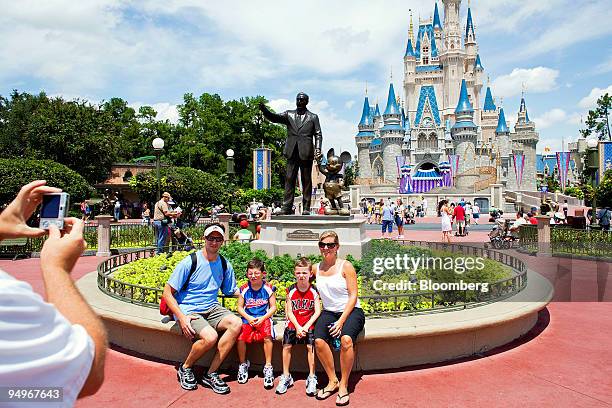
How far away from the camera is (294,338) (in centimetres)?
464

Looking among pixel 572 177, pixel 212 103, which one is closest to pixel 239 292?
pixel 212 103

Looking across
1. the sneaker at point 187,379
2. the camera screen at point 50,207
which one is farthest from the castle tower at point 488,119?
the camera screen at point 50,207

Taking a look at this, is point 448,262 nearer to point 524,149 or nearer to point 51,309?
point 51,309

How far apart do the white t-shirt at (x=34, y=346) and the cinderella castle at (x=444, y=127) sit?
2523 inches

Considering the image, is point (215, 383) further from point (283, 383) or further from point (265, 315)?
point (265, 315)

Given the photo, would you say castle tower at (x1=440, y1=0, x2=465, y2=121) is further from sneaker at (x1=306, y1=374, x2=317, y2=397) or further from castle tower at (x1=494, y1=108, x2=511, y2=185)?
sneaker at (x1=306, y1=374, x2=317, y2=397)

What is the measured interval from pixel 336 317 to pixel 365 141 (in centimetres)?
7858

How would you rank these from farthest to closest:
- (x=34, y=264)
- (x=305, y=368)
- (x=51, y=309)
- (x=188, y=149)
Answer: (x=188, y=149), (x=34, y=264), (x=305, y=368), (x=51, y=309)

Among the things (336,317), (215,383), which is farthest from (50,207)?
(336,317)

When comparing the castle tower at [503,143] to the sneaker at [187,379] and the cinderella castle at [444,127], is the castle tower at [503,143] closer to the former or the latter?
the cinderella castle at [444,127]

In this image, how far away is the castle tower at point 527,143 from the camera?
71.3m

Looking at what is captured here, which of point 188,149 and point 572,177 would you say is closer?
point 188,149

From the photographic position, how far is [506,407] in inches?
160

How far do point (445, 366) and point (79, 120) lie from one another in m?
37.0
